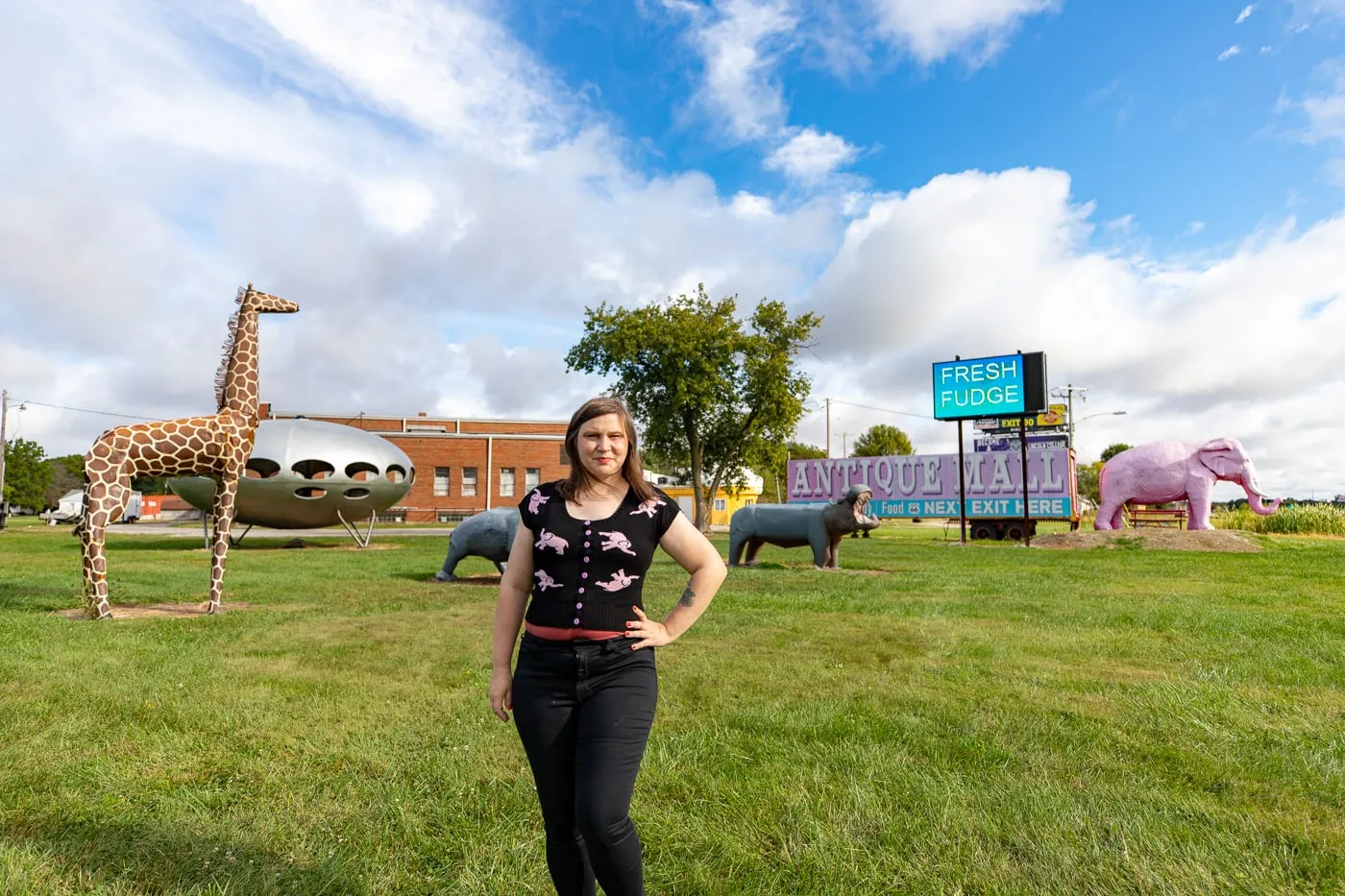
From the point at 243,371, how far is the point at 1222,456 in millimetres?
25218

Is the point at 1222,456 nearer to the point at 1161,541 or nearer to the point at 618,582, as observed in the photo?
the point at 1161,541

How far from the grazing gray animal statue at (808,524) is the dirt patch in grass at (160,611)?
902 cm

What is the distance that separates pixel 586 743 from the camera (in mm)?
2242

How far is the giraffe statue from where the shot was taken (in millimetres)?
8391

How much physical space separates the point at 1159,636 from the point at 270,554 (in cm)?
1793

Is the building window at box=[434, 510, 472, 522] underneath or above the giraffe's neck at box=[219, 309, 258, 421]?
underneath

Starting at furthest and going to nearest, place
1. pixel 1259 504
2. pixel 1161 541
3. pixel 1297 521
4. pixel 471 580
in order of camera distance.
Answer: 1. pixel 1297 521
2. pixel 1259 504
3. pixel 1161 541
4. pixel 471 580

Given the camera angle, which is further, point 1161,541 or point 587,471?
point 1161,541

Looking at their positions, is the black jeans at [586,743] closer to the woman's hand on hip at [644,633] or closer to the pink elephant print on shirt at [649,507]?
the woman's hand on hip at [644,633]

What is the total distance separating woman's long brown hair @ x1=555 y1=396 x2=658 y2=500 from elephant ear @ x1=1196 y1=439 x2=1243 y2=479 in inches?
1007

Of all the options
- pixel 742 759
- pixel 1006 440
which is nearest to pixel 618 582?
pixel 742 759

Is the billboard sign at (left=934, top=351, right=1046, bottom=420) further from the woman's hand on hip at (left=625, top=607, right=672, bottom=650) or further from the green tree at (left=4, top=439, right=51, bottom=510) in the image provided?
the green tree at (left=4, top=439, right=51, bottom=510)

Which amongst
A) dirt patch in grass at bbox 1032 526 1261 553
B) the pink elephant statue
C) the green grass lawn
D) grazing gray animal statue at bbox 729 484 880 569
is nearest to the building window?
grazing gray animal statue at bbox 729 484 880 569

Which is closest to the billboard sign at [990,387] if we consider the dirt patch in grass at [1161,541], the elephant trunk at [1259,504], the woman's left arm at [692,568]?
the dirt patch in grass at [1161,541]
